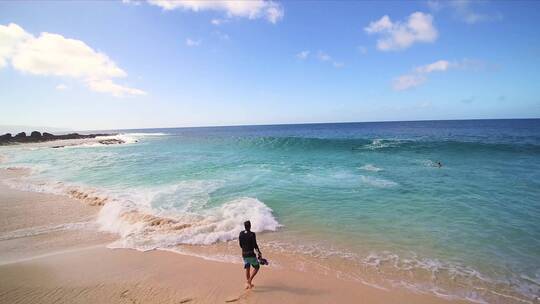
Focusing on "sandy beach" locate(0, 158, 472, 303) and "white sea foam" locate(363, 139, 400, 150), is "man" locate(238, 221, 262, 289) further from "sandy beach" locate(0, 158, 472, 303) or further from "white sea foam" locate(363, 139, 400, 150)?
"white sea foam" locate(363, 139, 400, 150)

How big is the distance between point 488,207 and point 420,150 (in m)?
20.0

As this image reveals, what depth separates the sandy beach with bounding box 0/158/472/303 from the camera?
17.7ft

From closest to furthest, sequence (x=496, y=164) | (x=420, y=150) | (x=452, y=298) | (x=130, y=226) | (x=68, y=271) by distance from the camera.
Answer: (x=452, y=298)
(x=68, y=271)
(x=130, y=226)
(x=496, y=164)
(x=420, y=150)

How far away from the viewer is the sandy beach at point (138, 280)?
5.39m

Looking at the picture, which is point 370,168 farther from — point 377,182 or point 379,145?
point 379,145

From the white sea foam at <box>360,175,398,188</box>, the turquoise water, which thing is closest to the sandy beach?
the turquoise water

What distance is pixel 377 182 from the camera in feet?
48.6

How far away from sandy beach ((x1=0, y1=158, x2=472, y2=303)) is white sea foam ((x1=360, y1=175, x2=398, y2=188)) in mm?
9102

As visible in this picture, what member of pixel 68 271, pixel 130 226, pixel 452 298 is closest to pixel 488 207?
pixel 452 298

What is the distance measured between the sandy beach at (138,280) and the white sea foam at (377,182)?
910 centimetres

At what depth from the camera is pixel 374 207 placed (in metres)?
10.8

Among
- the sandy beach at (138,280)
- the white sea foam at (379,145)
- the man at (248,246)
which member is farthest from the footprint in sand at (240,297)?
the white sea foam at (379,145)

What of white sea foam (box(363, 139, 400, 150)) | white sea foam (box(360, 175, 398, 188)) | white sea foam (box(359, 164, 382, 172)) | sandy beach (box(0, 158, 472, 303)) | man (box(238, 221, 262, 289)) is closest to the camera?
sandy beach (box(0, 158, 472, 303))

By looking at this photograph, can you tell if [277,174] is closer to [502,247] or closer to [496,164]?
[502,247]
